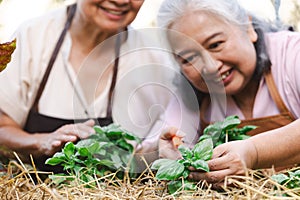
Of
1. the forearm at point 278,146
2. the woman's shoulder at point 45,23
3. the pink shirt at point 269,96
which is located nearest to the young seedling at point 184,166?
the forearm at point 278,146

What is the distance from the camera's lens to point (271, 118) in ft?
4.08

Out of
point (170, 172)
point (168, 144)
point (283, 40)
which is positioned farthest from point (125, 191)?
point (283, 40)

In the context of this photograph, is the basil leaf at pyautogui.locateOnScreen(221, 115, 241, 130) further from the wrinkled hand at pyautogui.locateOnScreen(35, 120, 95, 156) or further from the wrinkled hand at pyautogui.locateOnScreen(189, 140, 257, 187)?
the wrinkled hand at pyautogui.locateOnScreen(35, 120, 95, 156)

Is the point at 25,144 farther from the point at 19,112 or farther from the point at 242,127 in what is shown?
the point at 242,127

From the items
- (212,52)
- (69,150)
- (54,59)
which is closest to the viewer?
(69,150)

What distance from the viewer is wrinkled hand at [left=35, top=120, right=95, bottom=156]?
1.18m

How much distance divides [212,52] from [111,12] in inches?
11.3

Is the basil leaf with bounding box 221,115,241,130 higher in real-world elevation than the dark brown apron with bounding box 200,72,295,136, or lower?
higher

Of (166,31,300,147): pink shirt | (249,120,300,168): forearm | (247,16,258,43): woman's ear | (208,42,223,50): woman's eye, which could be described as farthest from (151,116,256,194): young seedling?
(247,16,258,43): woman's ear

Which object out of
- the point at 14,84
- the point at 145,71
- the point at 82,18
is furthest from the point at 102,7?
the point at 14,84

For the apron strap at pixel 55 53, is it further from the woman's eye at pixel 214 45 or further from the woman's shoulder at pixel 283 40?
the woman's shoulder at pixel 283 40

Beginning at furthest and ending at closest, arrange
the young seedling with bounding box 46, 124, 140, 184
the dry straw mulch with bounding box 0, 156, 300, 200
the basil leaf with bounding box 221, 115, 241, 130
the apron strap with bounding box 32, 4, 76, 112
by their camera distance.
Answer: the apron strap with bounding box 32, 4, 76, 112 < the basil leaf with bounding box 221, 115, 241, 130 < the young seedling with bounding box 46, 124, 140, 184 < the dry straw mulch with bounding box 0, 156, 300, 200

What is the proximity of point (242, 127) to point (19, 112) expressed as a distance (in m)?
0.61

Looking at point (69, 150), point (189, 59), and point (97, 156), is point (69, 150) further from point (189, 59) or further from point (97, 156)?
point (189, 59)
